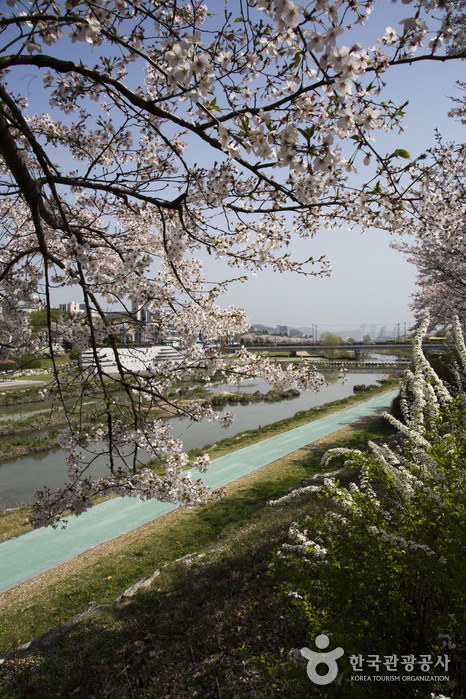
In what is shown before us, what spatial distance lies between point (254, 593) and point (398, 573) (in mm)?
2067

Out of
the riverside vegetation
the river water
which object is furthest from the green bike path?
the river water

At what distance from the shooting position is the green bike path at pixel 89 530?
20.8ft

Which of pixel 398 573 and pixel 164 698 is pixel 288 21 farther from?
pixel 164 698

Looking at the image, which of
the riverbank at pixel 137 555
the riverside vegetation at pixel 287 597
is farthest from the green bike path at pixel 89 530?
the riverside vegetation at pixel 287 597

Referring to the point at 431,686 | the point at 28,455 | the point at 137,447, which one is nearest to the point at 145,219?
the point at 137,447

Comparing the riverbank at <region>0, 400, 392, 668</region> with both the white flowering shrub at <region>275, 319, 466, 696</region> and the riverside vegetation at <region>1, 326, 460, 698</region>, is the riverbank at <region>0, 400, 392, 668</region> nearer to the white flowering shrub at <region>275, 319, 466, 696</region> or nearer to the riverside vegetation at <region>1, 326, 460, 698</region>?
the riverside vegetation at <region>1, 326, 460, 698</region>

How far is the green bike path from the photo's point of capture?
634 centimetres

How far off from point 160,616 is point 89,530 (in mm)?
4047

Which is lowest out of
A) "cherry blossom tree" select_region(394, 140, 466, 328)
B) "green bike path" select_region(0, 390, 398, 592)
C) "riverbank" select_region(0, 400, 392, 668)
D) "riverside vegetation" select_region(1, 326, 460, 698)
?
"green bike path" select_region(0, 390, 398, 592)

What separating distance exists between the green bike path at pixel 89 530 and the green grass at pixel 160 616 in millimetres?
384

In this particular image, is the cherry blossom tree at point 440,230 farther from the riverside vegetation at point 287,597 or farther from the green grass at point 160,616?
the green grass at point 160,616

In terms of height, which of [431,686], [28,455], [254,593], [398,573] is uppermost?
[398,573]

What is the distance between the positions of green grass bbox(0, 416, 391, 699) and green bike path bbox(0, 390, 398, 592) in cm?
38

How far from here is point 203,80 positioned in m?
2.05
